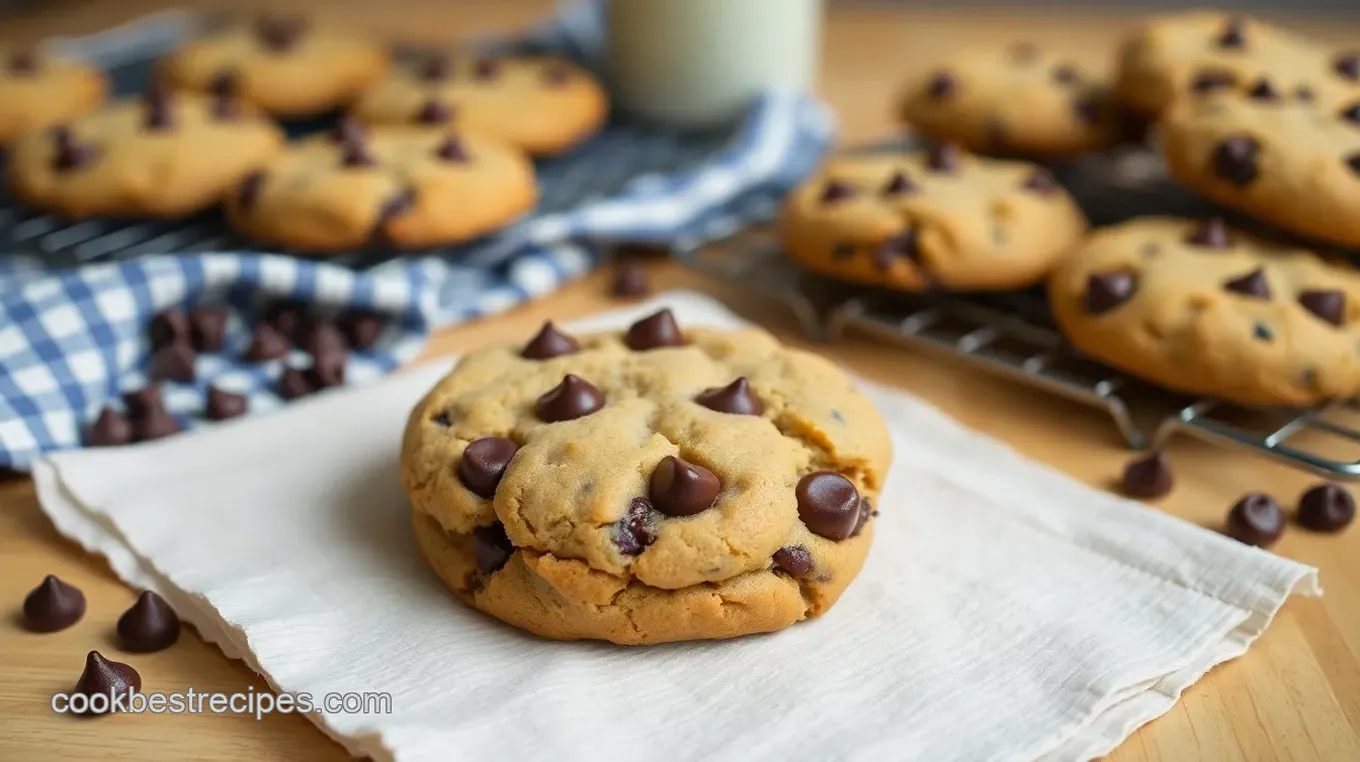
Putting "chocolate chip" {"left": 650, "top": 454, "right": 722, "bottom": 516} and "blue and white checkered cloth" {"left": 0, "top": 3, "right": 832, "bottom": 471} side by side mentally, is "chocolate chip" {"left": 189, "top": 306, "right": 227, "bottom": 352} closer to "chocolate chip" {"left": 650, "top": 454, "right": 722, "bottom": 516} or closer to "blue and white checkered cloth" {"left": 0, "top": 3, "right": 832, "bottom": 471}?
"blue and white checkered cloth" {"left": 0, "top": 3, "right": 832, "bottom": 471}

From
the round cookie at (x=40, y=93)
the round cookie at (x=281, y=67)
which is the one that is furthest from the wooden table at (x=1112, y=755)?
the round cookie at (x=40, y=93)

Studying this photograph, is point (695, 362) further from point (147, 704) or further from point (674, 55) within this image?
point (674, 55)

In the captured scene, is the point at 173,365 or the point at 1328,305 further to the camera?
the point at 173,365

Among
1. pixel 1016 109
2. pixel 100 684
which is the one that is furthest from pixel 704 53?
pixel 100 684

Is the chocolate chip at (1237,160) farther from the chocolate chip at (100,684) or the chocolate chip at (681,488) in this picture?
the chocolate chip at (100,684)

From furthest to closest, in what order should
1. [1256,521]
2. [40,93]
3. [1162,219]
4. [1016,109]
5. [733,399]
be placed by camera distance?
[40,93] → [1016,109] → [1162,219] → [1256,521] → [733,399]

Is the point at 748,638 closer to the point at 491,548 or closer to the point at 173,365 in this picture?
the point at 491,548

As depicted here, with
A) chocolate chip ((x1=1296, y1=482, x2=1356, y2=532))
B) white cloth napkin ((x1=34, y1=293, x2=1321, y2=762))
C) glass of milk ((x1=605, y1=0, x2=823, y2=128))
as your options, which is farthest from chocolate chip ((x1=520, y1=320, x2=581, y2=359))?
glass of milk ((x1=605, y1=0, x2=823, y2=128))
